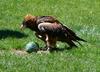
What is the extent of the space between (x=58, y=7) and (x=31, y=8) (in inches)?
53.7

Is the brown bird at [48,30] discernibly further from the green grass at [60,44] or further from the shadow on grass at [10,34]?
the shadow on grass at [10,34]

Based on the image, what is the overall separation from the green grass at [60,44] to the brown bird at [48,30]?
1.34 feet

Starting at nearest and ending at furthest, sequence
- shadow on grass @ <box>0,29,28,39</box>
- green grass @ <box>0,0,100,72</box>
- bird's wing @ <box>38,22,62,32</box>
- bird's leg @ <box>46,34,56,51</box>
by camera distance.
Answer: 1. green grass @ <box>0,0,100,72</box>
2. bird's wing @ <box>38,22,62,32</box>
3. bird's leg @ <box>46,34,56,51</box>
4. shadow on grass @ <box>0,29,28,39</box>

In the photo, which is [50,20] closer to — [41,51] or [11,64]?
[41,51]

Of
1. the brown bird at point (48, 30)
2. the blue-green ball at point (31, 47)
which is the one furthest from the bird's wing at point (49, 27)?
the blue-green ball at point (31, 47)

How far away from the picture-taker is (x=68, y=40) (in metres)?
12.6

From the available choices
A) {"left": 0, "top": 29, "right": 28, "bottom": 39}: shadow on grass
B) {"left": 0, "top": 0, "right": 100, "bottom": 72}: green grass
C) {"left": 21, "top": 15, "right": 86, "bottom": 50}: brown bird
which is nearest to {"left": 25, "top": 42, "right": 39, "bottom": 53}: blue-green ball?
{"left": 21, "top": 15, "right": 86, "bottom": 50}: brown bird

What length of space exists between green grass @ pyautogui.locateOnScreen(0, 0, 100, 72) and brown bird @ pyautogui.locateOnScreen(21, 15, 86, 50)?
1.34ft

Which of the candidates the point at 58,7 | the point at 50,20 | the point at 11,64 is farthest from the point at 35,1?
the point at 11,64

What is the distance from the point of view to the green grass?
35.1ft

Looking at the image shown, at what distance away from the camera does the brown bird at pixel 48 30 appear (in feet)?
40.6

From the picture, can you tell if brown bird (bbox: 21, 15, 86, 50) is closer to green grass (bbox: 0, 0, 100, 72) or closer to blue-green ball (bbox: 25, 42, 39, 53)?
blue-green ball (bbox: 25, 42, 39, 53)

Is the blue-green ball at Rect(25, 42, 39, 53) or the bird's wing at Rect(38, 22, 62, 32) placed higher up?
the bird's wing at Rect(38, 22, 62, 32)

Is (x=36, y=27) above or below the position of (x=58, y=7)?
above
